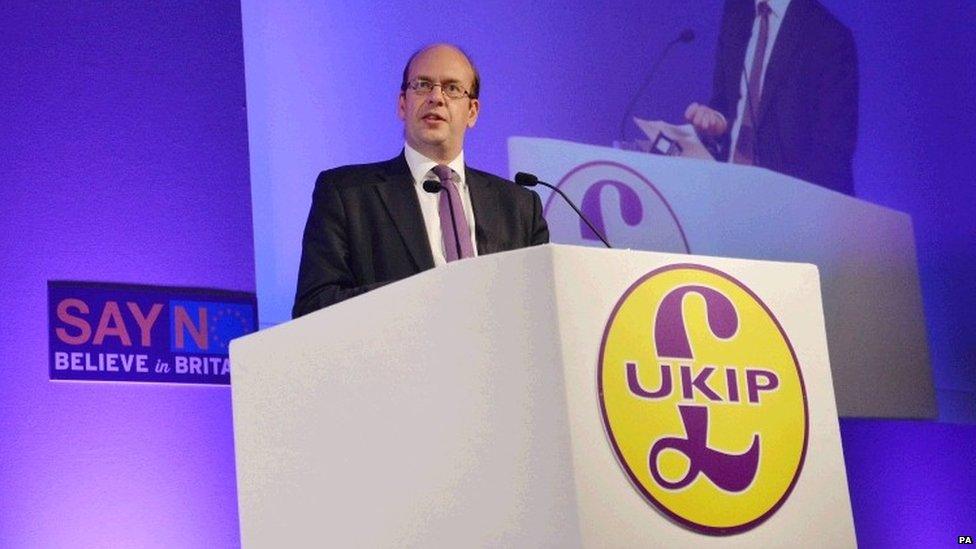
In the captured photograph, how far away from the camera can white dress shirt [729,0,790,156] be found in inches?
184

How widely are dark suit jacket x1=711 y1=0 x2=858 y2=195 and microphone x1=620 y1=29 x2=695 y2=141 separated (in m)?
0.13

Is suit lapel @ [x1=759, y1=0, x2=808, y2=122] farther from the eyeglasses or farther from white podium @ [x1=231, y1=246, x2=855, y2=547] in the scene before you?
white podium @ [x1=231, y1=246, x2=855, y2=547]

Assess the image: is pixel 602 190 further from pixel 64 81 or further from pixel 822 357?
pixel 822 357

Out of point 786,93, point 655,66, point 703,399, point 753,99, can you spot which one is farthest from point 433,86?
point 786,93

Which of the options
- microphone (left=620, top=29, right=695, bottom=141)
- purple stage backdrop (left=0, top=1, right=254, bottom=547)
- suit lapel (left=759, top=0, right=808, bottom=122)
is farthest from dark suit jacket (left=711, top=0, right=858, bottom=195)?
purple stage backdrop (left=0, top=1, right=254, bottom=547)

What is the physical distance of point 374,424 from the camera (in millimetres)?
1789

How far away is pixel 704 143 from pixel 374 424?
299 cm

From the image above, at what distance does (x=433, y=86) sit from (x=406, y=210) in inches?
9.5

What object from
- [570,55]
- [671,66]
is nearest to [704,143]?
[671,66]

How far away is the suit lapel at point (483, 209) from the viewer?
97.8 inches

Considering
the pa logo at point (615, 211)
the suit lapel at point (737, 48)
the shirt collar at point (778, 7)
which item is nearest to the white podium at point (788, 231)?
the pa logo at point (615, 211)

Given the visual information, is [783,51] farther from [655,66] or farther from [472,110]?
[472,110]

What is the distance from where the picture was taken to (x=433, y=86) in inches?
99.0

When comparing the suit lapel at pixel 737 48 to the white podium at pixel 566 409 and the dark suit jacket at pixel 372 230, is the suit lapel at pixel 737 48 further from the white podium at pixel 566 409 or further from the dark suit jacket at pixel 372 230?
the white podium at pixel 566 409
